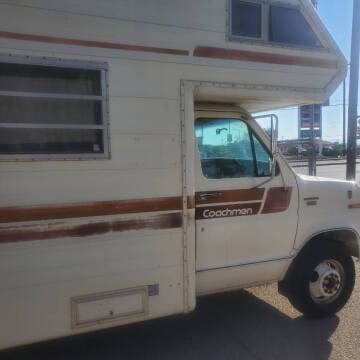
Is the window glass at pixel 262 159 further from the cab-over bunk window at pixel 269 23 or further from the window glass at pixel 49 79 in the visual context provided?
the window glass at pixel 49 79

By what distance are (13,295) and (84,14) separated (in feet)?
6.48

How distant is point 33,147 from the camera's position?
2826mm

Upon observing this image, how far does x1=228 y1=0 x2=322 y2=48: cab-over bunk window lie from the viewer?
3424 millimetres

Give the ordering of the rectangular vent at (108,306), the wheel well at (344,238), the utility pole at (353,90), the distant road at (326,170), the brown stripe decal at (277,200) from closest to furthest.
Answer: the rectangular vent at (108,306), the brown stripe decal at (277,200), the wheel well at (344,238), the utility pole at (353,90), the distant road at (326,170)

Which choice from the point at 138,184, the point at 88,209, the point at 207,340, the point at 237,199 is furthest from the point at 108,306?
the point at 237,199

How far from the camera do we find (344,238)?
4.38m

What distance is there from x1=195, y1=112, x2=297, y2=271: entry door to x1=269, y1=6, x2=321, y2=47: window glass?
0.78 meters

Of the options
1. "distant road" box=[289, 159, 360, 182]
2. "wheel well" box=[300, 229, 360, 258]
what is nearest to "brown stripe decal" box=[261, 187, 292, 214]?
"wheel well" box=[300, 229, 360, 258]

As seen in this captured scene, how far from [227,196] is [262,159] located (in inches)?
21.7

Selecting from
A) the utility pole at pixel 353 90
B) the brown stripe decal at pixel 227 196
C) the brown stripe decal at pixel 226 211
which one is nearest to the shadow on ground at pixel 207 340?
the brown stripe decal at pixel 226 211

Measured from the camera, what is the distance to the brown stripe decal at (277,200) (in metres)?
3.74

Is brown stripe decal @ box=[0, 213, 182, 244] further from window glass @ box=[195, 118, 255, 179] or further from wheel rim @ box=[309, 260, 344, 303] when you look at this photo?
wheel rim @ box=[309, 260, 344, 303]

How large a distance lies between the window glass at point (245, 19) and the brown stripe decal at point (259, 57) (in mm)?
162

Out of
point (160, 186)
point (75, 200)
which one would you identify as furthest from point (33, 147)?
point (160, 186)
